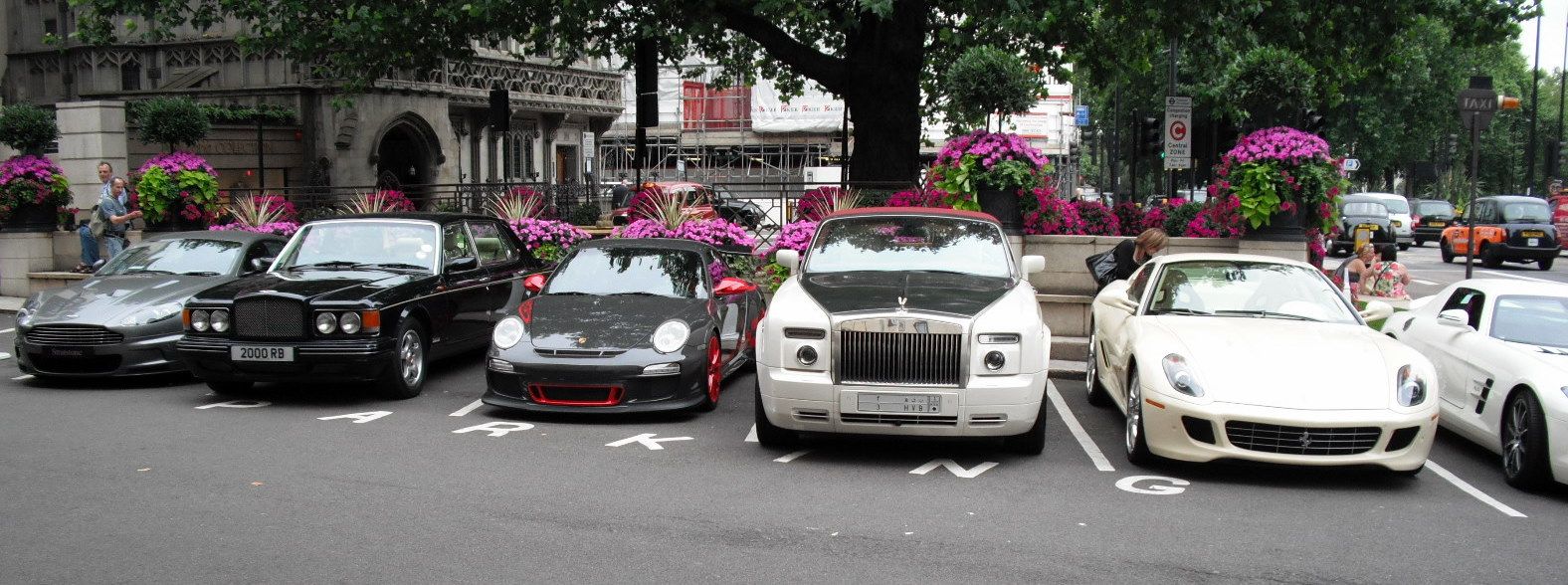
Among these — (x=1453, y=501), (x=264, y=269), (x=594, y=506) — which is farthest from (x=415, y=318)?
(x=1453, y=501)

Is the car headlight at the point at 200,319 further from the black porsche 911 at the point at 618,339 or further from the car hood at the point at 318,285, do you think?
the black porsche 911 at the point at 618,339

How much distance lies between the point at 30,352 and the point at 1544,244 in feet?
97.7

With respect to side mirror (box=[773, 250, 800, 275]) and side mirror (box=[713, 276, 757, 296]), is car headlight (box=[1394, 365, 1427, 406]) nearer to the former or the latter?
side mirror (box=[773, 250, 800, 275])

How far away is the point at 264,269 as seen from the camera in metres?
11.6

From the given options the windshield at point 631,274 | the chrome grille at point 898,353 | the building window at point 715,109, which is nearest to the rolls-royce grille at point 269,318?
the windshield at point 631,274

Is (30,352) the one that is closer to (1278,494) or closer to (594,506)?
(594,506)

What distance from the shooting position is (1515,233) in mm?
28766

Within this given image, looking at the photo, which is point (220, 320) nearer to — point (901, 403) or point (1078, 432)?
point (901, 403)

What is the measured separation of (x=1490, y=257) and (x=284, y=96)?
27.5 m

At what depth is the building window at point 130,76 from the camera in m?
28.2

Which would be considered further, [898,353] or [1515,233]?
[1515,233]

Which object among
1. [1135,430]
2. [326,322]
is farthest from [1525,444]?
[326,322]

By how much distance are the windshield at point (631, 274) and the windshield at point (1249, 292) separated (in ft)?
12.2

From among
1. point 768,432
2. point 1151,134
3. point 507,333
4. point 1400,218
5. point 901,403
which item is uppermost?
point 1151,134
